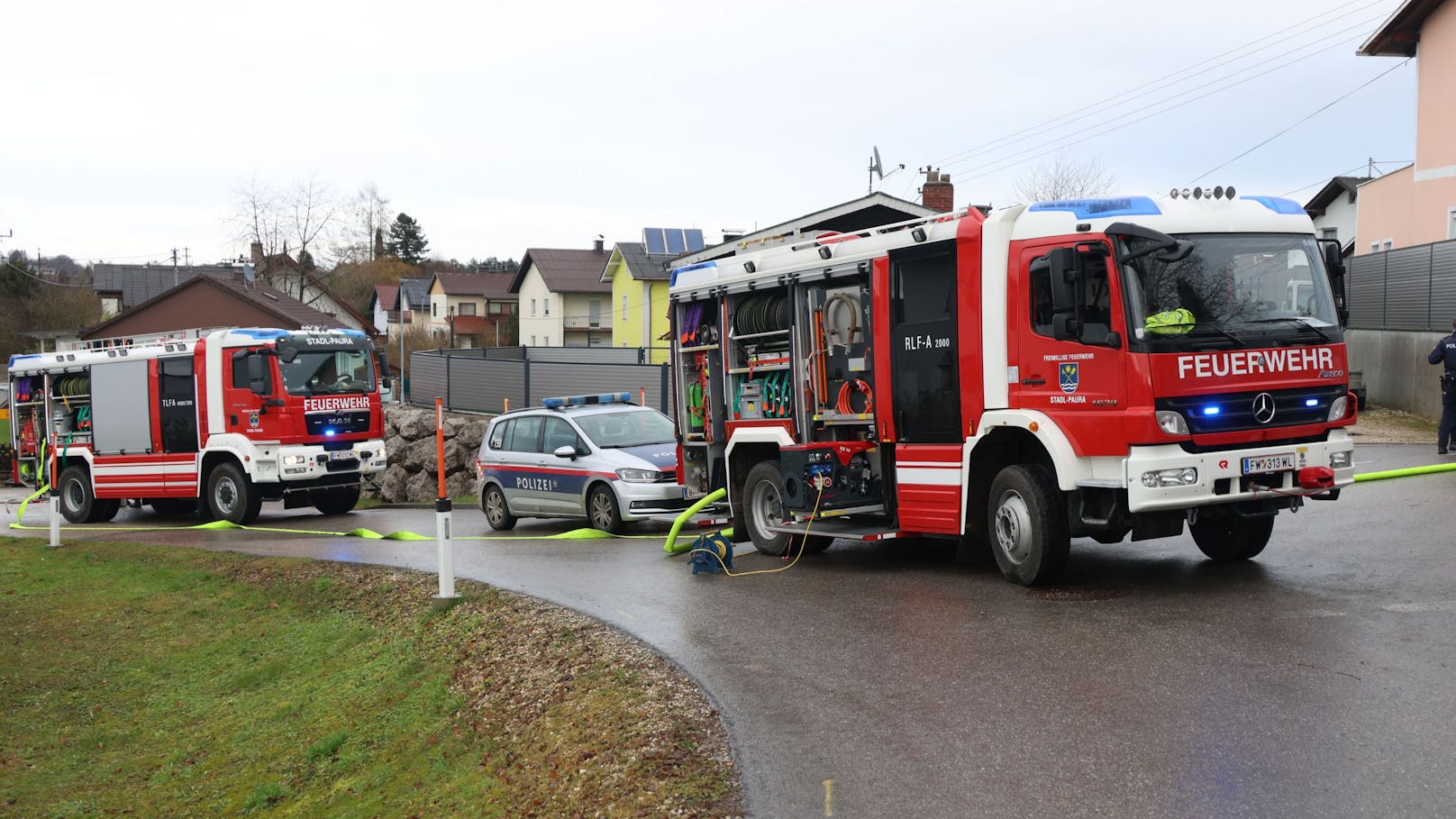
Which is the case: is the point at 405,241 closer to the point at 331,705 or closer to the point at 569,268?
the point at 569,268

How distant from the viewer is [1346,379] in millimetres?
9438

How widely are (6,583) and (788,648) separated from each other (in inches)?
466

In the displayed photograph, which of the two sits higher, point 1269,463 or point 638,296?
point 638,296

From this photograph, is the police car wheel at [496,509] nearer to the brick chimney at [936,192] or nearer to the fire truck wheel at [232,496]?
the fire truck wheel at [232,496]

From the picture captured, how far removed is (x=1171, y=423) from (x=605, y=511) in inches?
343

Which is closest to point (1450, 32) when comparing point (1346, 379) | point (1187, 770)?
point (1346, 379)

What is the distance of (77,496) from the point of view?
76.2ft

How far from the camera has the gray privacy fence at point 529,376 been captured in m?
29.3

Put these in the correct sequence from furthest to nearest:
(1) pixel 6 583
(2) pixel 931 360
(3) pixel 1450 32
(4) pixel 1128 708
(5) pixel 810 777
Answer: (3) pixel 1450 32
(1) pixel 6 583
(2) pixel 931 360
(4) pixel 1128 708
(5) pixel 810 777

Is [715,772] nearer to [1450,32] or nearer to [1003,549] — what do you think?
[1003,549]

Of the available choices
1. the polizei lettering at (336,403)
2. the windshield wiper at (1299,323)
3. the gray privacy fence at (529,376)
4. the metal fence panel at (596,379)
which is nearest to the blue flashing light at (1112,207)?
the windshield wiper at (1299,323)

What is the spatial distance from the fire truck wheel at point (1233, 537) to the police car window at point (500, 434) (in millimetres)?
10158

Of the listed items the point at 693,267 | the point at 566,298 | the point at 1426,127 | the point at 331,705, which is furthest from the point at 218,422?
the point at 566,298

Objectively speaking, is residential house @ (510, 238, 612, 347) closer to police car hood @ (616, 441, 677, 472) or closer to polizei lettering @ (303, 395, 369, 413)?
polizei lettering @ (303, 395, 369, 413)
